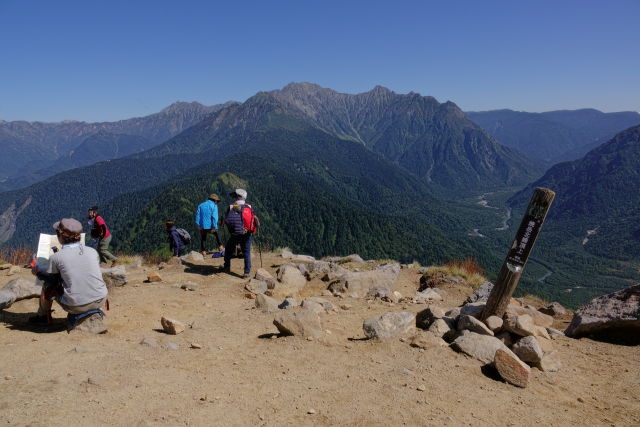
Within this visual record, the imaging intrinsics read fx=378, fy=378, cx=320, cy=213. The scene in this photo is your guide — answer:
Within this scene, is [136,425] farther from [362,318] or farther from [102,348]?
[362,318]

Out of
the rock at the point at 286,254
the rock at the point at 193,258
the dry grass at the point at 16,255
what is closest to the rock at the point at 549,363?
the rock at the point at 286,254

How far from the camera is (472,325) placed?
311 inches

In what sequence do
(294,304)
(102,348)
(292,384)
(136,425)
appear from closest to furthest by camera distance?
(136,425), (292,384), (102,348), (294,304)

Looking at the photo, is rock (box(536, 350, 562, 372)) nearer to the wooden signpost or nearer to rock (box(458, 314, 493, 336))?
rock (box(458, 314, 493, 336))

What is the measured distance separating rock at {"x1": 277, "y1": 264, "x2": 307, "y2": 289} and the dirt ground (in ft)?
13.0

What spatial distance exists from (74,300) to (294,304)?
4.94 meters

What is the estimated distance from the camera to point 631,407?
19.9ft

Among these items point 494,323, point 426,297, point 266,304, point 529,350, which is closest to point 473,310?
point 494,323

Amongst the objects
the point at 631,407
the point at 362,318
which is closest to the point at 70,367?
the point at 362,318

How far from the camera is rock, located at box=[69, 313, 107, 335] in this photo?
760 centimetres

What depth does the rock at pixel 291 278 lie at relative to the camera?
12.8 m

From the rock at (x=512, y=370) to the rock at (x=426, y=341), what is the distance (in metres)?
1.25

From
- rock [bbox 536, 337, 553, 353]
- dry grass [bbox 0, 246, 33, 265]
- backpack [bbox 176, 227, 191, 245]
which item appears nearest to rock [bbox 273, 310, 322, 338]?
rock [bbox 536, 337, 553, 353]

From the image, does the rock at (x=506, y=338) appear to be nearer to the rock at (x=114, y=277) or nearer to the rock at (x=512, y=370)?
the rock at (x=512, y=370)
